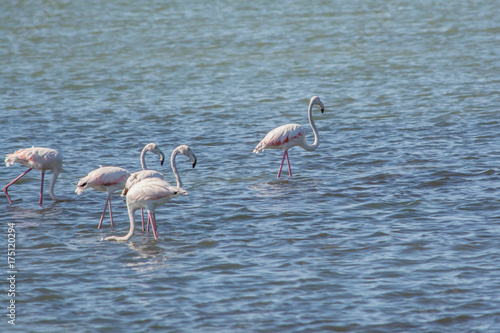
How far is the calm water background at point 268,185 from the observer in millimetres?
7660

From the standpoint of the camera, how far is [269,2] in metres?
37.0

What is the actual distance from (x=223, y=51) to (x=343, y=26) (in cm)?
633

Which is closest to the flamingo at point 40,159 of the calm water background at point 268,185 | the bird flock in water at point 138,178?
the bird flock in water at point 138,178

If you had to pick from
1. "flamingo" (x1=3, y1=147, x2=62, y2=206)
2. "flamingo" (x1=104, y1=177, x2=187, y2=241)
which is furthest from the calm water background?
"flamingo" (x1=3, y1=147, x2=62, y2=206)

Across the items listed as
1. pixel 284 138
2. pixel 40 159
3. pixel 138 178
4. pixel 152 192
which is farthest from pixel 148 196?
pixel 284 138

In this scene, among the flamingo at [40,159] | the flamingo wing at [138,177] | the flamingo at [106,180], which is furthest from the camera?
the flamingo at [40,159]

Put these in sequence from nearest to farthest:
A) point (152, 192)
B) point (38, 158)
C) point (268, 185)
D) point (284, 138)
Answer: point (152, 192), point (38, 158), point (268, 185), point (284, 138)

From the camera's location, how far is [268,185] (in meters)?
12.3

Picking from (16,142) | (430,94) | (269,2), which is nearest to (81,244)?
(16,142)

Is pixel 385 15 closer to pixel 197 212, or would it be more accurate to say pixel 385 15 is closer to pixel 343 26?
pixel 343 26

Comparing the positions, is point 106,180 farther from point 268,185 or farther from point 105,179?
point 268,185

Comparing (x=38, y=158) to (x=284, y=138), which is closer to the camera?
(x=38, y=158)

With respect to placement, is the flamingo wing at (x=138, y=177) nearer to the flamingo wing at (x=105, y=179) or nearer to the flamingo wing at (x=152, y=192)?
the flamingo wing at (x=105, y=179)

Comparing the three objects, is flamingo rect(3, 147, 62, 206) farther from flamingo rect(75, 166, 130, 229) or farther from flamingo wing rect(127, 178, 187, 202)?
flamingo wing rect(127, 178, 187, 202)
